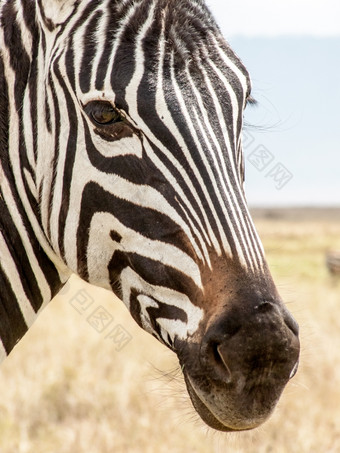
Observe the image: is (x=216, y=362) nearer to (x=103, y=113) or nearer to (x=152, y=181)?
(x=152, y=181)

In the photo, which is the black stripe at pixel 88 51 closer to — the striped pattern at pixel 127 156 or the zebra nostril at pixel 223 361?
the striped pattern at pixel 127 156

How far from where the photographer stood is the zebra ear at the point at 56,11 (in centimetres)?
286

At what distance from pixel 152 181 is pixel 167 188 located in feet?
0.23

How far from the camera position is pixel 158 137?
255cm

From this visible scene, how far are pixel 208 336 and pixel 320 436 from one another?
5366mm

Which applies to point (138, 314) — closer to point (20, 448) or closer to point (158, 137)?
point (158, 137)

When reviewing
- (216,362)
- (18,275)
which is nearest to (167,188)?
(216,362)

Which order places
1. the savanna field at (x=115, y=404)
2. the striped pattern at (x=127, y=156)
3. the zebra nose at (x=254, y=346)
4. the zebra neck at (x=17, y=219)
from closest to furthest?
the zebra nose at (x=254, y=346) < the striped pattern at (x=127, y=156) < the zebra neck at (x=17, y=219) < the savanna field at (x=115, y=404)

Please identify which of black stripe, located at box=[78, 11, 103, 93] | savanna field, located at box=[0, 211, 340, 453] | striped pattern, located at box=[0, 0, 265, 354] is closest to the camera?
striped pattern, located at box=[0, 0, 265, 354]

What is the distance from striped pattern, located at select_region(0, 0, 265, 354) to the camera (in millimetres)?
2518

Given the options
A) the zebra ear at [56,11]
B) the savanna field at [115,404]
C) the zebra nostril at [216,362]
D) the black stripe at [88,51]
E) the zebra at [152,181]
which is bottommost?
the savanna field at [115,404]

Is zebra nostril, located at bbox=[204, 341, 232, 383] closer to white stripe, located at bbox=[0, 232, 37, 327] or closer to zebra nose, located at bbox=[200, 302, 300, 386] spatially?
zebra nose, located at bbox=[200, 302, 300, 386]

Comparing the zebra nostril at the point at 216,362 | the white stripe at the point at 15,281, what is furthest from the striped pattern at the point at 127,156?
the zebra nostril at the point at 216,362

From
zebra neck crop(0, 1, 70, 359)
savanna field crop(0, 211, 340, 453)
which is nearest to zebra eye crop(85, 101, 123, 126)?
zebra neck crop(0, 1, 70, 359)
